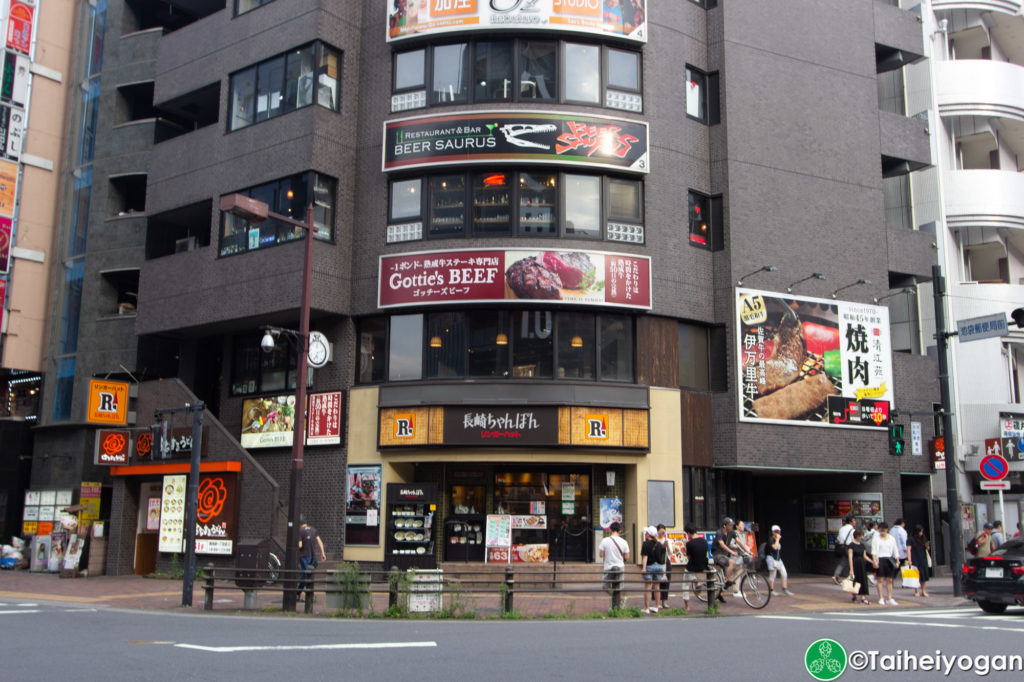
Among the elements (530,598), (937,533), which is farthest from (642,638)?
(937,533)

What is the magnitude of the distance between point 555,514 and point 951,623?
1089 cm

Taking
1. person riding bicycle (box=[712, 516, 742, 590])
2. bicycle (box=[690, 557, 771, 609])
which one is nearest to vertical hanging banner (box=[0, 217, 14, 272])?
person riding bicycle (box=[712, 516, 742, 590])

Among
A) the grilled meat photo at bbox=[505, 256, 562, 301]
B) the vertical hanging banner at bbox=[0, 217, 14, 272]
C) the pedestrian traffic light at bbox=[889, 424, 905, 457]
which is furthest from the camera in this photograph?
the vertical hanging banner at bbox=[0, 217, 14, 272]

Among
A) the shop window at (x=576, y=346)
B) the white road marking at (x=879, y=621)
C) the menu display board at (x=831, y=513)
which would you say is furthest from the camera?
the menu display board at (x=831, y=513)

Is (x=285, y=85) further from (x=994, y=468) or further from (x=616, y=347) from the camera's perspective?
(x=994, y=468)

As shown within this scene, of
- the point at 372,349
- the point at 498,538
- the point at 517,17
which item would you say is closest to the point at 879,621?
the point at 498,538

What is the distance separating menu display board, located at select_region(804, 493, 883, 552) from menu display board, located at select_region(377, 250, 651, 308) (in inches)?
378

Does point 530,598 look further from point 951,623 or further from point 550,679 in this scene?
point 550,679

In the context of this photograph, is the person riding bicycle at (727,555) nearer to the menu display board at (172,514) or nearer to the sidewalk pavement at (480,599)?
the sidewalk pavement at (480,599)

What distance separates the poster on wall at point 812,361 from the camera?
90.1ft

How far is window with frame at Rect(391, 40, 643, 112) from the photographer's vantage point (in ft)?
86.5

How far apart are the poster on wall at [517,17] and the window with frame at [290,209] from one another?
462cm

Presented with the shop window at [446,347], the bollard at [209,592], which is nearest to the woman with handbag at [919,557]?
the shop window at [446,347]

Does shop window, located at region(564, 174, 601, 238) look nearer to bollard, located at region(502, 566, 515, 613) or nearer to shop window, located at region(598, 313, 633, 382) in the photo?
shop window, located at region(598, 313, 633, 382)
